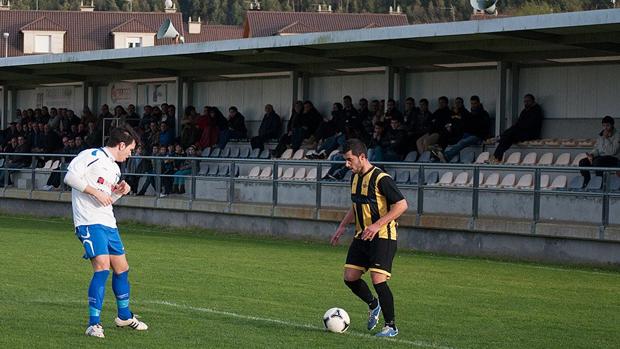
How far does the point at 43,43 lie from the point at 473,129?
225ft

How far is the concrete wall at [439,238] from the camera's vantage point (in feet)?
59.5

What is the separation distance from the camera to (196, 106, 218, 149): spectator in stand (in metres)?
29.8

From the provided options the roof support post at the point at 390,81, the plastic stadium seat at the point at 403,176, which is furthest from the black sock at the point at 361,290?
the roof support post at the point at 390,81

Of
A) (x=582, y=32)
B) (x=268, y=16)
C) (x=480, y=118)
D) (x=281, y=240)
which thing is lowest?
(x=281, y=240)

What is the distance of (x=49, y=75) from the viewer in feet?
118

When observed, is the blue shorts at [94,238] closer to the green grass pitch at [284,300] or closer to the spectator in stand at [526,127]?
the green grass pitch at [284,300]

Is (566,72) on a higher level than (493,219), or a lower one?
higher

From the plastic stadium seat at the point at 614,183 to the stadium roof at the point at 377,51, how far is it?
2.83 meters

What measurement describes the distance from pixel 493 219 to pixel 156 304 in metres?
8.09

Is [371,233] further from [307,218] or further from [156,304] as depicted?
[307,218]

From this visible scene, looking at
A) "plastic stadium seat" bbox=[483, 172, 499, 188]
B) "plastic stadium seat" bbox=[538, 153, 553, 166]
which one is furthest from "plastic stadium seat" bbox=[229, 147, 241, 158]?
"plastic stadium seat" bbox=[483, 172, 499, 188]

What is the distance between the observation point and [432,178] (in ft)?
68.4

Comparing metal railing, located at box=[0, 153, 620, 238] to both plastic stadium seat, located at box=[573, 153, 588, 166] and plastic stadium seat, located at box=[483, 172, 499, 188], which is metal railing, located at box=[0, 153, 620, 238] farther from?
plastic stadium seat, located at box=[573, 153, 588, 166]

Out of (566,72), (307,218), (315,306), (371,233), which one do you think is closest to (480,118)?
(566,72)
